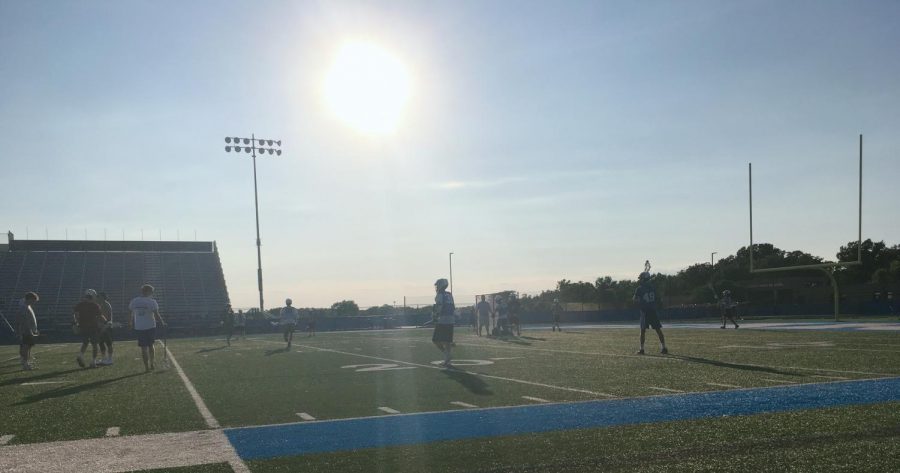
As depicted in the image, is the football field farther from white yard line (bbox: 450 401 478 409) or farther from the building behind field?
the building behind field

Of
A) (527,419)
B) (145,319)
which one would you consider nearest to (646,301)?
(527,419)

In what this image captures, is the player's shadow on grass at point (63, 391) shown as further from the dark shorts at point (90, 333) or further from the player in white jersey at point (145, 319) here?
the dark shorts at point (90, 333)

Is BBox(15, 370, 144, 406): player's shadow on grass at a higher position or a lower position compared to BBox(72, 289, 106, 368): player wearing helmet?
lower

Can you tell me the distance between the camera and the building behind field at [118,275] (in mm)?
57906

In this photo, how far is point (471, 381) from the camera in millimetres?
11656

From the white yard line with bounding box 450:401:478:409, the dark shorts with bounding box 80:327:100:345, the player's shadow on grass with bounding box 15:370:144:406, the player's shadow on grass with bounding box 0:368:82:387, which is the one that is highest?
the dark shorts with bounding box 80:327:100:345

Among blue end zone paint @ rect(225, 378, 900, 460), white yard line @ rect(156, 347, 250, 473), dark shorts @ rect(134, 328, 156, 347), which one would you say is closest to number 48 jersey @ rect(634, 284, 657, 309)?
blue end zone paint @ rect(225, 378, 900, 460)

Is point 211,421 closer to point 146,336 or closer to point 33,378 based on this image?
point 146,336

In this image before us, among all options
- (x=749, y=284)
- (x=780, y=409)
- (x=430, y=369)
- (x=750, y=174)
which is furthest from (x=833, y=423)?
(x=749, y=284)

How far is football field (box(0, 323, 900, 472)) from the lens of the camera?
5.93 meters

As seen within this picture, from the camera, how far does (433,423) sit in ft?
25.3

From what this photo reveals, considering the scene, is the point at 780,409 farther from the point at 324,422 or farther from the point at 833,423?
the point at 324,422

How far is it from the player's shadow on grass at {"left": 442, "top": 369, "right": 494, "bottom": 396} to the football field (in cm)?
7

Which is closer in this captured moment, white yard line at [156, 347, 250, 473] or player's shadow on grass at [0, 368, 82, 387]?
white yard line at [156, 347, 250, 473]
